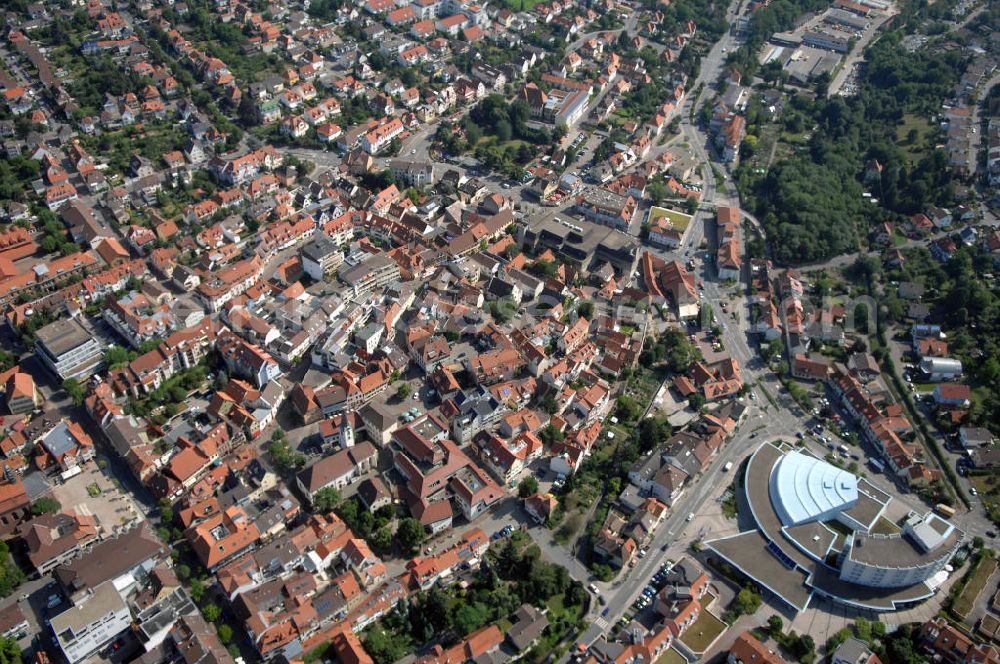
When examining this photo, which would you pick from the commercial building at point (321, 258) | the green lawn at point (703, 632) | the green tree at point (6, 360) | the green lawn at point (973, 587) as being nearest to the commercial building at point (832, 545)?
the green lawn at point (973, 587)

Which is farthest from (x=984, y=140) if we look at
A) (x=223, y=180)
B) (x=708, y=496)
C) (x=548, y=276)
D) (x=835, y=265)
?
(x=223, y=180)

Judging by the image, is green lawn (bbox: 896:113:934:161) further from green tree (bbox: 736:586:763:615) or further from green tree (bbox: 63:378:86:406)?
green tree (bbox: 63:378:86:406)

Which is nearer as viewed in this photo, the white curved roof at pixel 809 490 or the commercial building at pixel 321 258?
the white curved roof at pixel 809 490

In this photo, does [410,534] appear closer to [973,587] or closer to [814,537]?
[814,537]

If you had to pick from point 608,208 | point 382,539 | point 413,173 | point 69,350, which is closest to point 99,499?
point 69,350

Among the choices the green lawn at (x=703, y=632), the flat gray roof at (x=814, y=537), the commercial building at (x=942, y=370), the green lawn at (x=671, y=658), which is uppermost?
the commercial building at (x=942, y=370)

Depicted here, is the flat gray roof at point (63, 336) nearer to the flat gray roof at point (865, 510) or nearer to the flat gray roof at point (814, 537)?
the flat gray roof at point (814, 537)
